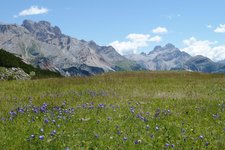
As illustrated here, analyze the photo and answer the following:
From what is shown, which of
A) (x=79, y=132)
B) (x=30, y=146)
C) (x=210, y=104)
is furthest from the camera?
(x=210, y=104)

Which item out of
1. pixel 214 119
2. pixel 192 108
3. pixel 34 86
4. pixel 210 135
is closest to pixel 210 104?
pixel 192 108

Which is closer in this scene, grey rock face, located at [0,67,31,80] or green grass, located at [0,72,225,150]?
green grass, located at [0,72,225,150]

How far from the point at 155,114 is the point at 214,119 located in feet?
6.71

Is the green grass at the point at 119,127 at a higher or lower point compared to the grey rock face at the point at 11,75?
lower

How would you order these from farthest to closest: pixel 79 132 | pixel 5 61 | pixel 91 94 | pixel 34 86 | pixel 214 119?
pixel 5 61, pixel 34 86, pixel 91 94, pixel 214 119, pixel 79 132

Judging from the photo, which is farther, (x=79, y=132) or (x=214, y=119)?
(x=214, y=119)

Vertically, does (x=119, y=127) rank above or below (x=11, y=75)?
below

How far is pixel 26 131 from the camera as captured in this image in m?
9.16

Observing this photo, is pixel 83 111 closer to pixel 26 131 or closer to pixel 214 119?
pixel 26 131

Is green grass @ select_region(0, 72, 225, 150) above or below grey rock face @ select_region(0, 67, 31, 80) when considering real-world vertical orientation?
below

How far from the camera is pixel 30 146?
775cm

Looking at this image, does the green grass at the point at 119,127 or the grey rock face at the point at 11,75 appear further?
the grey rock face at the point at 11,75

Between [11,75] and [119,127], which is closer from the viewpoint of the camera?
[119,127]

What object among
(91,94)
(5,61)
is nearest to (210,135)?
(91,94)
